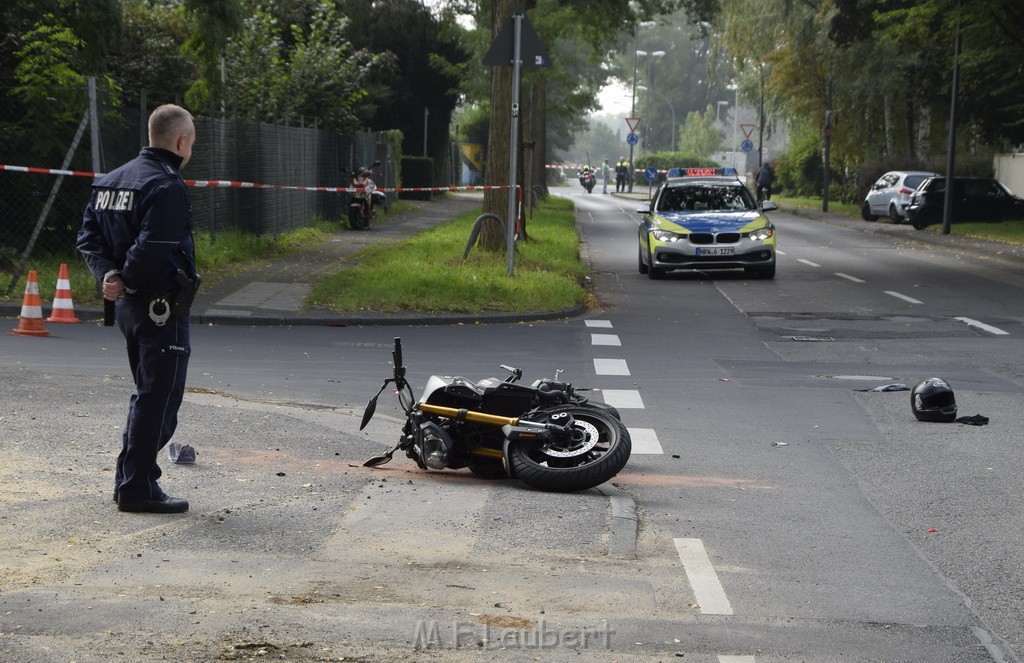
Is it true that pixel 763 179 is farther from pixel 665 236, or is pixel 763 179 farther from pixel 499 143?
pixel 665 236

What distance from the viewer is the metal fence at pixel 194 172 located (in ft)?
62.0

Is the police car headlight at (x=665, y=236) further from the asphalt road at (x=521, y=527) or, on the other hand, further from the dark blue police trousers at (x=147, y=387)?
the dark blue police trousers at (x=147, y=387)

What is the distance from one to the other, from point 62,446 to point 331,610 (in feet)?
11.0

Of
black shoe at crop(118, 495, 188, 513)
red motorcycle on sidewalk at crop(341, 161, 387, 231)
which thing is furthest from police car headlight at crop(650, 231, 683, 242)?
black shoe at crop(118, 495, 188, 513)

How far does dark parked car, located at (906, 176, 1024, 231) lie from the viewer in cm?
4244

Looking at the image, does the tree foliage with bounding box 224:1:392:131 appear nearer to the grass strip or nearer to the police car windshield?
the grass strip

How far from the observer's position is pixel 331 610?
5.21m

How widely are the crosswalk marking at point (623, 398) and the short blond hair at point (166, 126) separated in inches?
178

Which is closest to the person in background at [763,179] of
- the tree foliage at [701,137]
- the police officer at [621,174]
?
the police officer at [621,174]

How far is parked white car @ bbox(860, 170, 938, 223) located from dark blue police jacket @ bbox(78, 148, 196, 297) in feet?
131

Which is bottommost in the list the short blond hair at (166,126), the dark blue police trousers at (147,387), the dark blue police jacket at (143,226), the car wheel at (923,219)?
the car wheel at (923,219)

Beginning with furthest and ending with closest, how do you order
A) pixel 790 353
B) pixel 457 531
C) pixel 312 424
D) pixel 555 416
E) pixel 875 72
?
pixel 875 72 → pixel 790 353 → pixel 312 424 → pixel 555 416 → pixel 457 531

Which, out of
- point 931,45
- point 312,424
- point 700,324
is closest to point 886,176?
point 931,45

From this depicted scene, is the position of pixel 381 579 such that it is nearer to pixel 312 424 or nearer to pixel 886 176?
pixel 312 424
